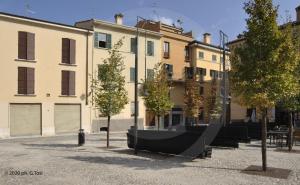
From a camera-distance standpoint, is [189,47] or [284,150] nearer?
[284,150]

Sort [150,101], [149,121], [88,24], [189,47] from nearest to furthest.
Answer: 1. [150,101]
2. [88,24]
3. [149,121]
4. [189,47]

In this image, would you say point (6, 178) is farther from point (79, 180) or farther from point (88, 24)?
point (88, 24)

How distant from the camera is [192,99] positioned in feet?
136

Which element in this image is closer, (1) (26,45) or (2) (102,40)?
(1) (26,45)

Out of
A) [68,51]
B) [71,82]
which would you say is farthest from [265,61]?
[68,51]

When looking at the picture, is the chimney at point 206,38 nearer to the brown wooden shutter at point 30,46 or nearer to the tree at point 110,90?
the brown wooden shutter at point 30,46

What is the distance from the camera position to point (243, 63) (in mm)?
13594

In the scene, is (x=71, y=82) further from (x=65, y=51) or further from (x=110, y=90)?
(x=110, y=90)

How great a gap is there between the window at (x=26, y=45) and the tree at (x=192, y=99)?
1775 cm

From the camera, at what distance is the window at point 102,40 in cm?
3656

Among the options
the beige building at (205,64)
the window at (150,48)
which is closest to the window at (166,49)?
the window at (150,48)

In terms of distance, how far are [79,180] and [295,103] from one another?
12.4 m

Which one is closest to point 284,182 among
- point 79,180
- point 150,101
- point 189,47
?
point 79,180

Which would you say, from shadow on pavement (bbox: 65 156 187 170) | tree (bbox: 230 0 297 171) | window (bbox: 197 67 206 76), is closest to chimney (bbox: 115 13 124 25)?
window (bbox: 197 67 206 76)
